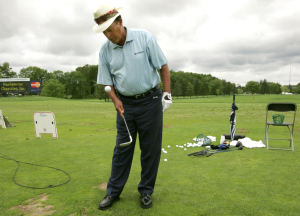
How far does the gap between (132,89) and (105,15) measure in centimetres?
100

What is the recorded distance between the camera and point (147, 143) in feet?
11.5

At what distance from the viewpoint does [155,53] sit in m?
3.32

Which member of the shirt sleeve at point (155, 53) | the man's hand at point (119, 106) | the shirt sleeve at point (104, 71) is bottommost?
the man's hand at point (119, 106)

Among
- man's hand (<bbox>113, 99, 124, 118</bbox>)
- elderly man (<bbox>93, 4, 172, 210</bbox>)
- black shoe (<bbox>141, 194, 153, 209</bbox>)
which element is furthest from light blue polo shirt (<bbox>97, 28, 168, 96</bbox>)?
black shoe (<bbox>141, 194, 153, 209</bbox>)

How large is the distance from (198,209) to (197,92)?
10384cm

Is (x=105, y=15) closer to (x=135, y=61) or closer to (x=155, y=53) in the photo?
(x=135, y=61)

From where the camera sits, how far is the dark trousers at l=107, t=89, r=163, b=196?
3412mm

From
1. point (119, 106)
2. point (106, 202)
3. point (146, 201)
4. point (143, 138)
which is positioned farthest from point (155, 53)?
point (106, 202)

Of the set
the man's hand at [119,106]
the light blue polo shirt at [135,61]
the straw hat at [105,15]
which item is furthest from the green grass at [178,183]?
the straw hat at [105,15]

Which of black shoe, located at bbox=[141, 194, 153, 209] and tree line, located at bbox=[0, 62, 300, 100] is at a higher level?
tree line, located at bbox=[0, 62, 300, 100]

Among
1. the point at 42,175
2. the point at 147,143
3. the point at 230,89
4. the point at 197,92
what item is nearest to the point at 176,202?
the point at 147,143

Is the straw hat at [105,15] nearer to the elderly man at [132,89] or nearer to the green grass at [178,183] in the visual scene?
the elderly man at [132,89]

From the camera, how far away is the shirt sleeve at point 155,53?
3.31m

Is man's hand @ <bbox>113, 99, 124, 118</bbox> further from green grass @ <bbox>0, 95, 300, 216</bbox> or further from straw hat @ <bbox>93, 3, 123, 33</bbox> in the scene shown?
green grass @ <bbox>0, 95, 300, 216</bbox>
